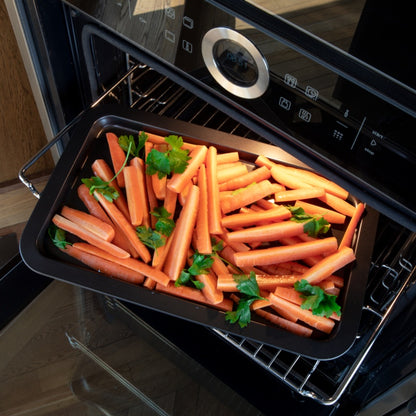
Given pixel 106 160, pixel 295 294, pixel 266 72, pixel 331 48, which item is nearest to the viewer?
pixel 331 48

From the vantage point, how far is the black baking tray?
3.23 ft

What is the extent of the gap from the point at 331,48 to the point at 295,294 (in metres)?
0.49

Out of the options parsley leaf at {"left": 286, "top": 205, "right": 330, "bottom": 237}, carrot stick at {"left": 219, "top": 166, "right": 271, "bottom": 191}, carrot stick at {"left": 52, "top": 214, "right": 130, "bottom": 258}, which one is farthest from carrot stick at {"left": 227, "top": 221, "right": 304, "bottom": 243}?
carrot stick at {"left": 52, "top": 214, "right": 130, "bottom": 258}

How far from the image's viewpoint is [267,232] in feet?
3.57

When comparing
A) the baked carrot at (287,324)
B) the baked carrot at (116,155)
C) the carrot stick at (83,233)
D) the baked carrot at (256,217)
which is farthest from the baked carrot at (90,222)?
the baked carrot at (287,324)

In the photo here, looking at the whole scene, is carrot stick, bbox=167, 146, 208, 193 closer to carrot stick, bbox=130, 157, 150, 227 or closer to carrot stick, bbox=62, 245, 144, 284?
carrot stick, bbox=130, 157, 150, 227

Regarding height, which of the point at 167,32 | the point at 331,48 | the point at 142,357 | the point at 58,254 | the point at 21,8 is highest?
the point at 331,48

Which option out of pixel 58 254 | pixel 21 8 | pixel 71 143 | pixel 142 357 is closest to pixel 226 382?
pixel 142 357

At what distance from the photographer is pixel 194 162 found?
3.85 ft

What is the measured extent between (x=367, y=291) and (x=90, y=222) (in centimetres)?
62

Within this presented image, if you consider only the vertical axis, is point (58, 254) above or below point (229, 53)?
Result: below

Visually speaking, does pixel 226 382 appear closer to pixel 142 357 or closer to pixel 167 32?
pixel 142 357

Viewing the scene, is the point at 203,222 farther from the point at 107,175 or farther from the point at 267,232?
the point at 107,175

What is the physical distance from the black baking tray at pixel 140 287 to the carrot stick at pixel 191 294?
0.02 m
